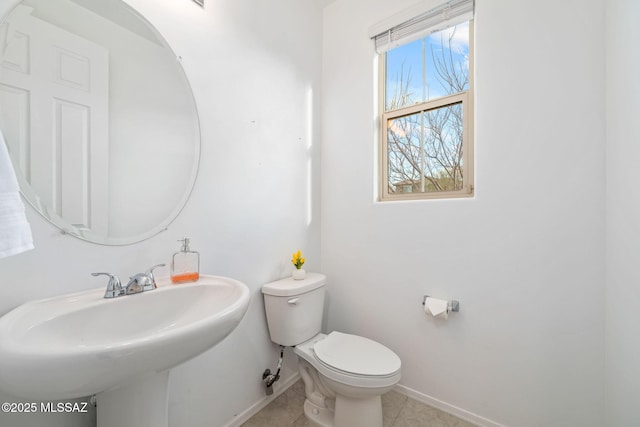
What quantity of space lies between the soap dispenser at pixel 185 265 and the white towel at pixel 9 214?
0.50 metres

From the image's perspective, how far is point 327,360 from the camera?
4.04 ft

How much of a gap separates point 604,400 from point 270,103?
2.12m

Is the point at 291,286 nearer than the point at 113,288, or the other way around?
the point at 113,288

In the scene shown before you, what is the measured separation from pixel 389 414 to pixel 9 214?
1.74m

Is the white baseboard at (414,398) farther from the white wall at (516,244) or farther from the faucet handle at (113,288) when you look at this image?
the faucet handle at (113,288)

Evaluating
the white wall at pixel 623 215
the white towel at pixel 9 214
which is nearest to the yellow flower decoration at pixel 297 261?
the white towel at pixel 9 214

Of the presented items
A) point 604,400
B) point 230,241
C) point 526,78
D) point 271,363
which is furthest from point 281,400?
point 526,78

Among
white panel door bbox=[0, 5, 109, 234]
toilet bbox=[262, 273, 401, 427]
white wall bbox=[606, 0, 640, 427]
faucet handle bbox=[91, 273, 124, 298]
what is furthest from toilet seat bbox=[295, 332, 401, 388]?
white panel door bbox=[0, 5, 109, 234]

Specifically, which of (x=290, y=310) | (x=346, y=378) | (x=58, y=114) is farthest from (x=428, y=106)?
(x=58, y=114)

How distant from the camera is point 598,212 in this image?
1.10 meters

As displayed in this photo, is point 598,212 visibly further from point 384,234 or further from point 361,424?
point 361,424

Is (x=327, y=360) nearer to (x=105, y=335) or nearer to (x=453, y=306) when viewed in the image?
(x=453, y=306)

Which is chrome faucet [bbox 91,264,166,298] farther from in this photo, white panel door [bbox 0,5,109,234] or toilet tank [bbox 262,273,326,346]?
toilet tank [bbox 262,273,326,346]

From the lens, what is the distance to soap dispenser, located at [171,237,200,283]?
1.01 meters
